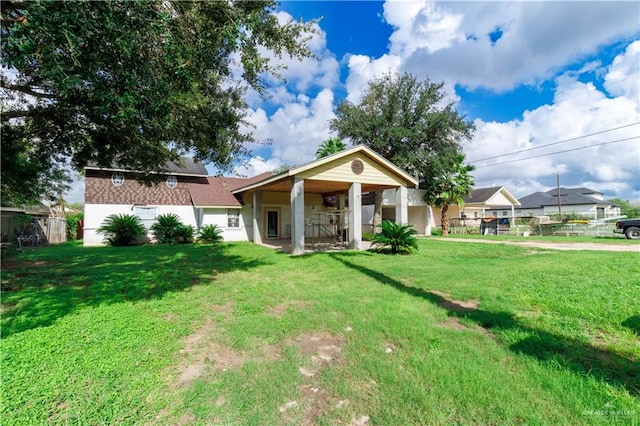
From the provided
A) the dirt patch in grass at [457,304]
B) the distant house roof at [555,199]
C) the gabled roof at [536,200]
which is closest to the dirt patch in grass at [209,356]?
the dirt patch in grass at [457,304]

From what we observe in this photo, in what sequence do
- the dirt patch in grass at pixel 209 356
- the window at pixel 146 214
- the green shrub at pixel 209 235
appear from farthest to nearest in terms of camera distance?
the green shrub at pixel 209 235 < the window at pixel 146 214 < the dirt patch in grass at pixel 209 356

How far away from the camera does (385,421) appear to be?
225 cm

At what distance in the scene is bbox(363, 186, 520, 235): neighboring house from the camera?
2361 centimetres

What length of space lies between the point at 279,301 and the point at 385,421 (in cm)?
337

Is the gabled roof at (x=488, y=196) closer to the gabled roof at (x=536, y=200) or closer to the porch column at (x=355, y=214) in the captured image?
the porch column at (x=355, y=214)

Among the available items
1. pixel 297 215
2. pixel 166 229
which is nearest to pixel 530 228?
pixel 297 215

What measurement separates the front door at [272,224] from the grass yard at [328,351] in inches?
520

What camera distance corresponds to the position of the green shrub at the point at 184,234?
1762cm

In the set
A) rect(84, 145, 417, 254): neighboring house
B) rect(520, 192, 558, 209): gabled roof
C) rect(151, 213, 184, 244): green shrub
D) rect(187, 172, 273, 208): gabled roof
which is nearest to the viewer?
rect(84, 145, 417, 254): neighboring house

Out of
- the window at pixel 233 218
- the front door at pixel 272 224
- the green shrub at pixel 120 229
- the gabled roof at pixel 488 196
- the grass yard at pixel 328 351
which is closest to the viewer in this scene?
the grass yard at pixel 328 351

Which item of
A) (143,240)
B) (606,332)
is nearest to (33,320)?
(606,332)

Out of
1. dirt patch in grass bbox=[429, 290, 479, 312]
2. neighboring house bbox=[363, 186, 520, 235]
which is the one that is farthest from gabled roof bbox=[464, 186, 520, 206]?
dirt patch in grass bbox=[429, 290, 479, 312]

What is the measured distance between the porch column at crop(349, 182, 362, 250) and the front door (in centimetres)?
798

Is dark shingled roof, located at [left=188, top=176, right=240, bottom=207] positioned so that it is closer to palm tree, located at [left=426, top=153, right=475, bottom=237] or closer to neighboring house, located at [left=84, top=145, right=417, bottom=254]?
neighboring house, located at [left=84, top=145, right=417, bottom=254]
